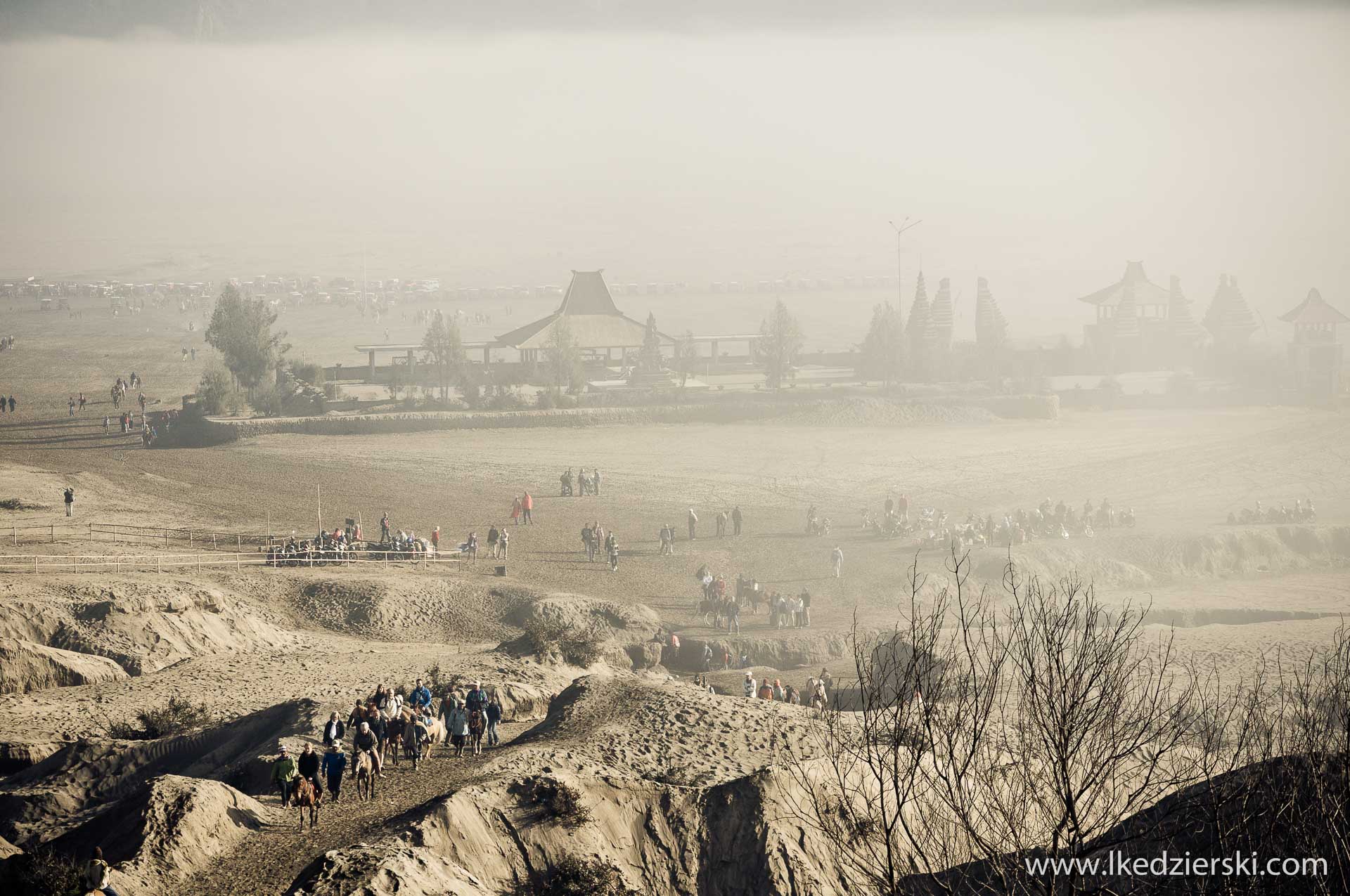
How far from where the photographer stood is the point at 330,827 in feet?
52.1

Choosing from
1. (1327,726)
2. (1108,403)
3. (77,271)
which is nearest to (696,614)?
(1327,726)

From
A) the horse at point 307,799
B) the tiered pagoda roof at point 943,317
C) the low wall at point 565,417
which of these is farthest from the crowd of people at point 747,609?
the tiered pagoda roof at point 943,317

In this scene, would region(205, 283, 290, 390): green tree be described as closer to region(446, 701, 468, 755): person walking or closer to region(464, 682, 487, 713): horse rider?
region(464, 682, 487, 713): horse rider

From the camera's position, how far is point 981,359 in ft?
247

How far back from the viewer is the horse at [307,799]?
15805 millimetres

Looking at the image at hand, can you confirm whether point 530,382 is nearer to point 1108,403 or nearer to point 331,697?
point 1108,403

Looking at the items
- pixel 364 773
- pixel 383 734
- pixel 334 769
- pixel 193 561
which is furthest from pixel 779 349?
pixel 334 769

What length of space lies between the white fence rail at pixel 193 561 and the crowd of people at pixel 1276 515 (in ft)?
89.8

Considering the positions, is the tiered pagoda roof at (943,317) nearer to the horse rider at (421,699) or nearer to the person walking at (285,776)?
Result: the horse rider at (421,699)

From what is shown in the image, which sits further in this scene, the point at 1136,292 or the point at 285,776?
the point at 1136,292

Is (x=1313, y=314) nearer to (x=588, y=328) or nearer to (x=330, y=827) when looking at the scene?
(x=588, y=328)

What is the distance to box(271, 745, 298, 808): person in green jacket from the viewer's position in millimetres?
16188

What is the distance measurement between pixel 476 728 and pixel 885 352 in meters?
56.8

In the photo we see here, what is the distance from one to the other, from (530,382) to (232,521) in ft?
101
